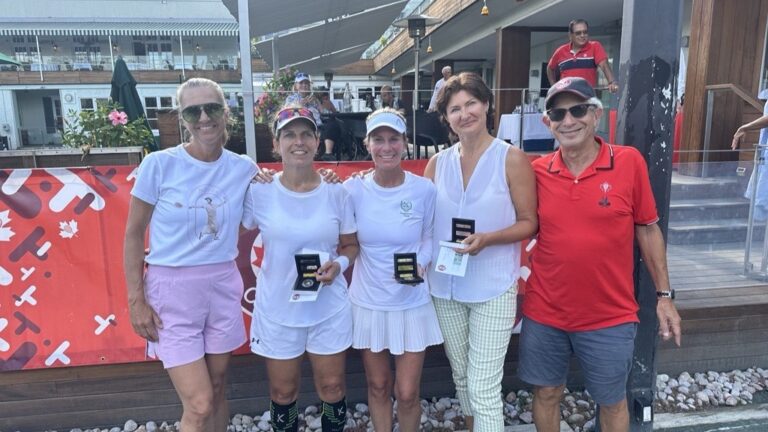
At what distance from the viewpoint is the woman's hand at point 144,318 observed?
226cm

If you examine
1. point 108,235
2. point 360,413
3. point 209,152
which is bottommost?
point 360,413

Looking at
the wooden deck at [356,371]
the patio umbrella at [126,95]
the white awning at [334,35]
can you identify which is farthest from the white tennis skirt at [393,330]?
the white awning at [334,35]

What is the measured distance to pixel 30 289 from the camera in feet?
9.92

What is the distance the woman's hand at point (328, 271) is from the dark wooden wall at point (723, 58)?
697 cm

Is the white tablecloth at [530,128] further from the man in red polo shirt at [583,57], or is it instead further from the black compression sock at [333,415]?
the black compression sock at [333,415]

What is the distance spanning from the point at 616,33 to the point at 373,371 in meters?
11.7

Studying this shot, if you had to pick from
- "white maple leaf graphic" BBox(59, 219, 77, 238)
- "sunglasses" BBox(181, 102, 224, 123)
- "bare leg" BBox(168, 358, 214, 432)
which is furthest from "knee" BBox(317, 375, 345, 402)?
"white maple leaf graphic" BBox(59, 219, 77, 238)

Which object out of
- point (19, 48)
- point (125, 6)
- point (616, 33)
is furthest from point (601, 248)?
point (19, 48)

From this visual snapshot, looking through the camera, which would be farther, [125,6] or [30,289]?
[125,6]

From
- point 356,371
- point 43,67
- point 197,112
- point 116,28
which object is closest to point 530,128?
point 356,371

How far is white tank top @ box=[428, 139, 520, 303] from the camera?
7.80 ft

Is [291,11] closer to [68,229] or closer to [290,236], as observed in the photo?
[68,229]

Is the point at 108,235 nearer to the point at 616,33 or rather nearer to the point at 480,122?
the point at 480,122

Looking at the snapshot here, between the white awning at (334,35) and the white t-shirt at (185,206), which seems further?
the white awning at (334,35)
